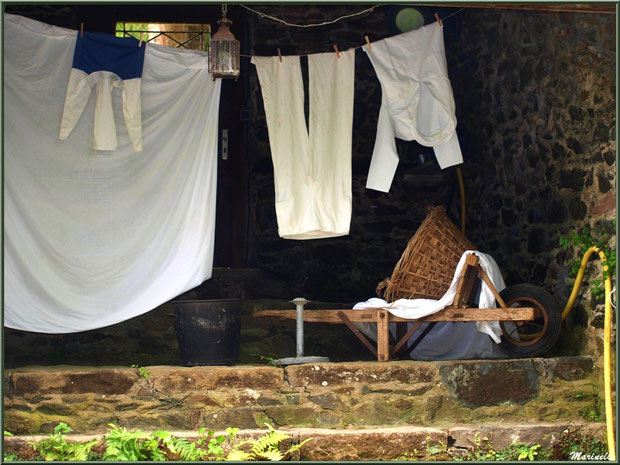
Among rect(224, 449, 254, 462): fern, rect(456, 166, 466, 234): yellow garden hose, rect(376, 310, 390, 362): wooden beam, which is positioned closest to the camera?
rect(224, 449, 254, 462): fern

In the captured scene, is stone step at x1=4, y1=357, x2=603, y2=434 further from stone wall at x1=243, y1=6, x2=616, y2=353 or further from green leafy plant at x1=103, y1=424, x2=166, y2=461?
stone wall at x1=243, y1=6, x2=616, y2=353

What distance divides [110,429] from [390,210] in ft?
12.4

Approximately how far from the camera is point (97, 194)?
5.66m

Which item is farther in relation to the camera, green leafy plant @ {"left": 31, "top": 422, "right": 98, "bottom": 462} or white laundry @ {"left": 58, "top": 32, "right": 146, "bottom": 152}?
white laundry @ {"left": 58, "top": 32, "right": 146, "bottom": 152}

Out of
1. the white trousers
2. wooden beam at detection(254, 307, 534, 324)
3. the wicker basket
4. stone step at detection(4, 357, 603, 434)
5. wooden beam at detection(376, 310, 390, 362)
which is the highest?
the white trousers

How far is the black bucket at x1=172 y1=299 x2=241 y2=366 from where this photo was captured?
5516mm

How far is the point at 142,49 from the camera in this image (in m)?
5.77

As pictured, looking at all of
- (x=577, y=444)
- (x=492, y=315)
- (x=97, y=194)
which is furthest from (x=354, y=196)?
(x=577, y=444)

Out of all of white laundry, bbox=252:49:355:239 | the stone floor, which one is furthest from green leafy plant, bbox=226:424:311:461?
white laundry, bbox=252:49:355:239

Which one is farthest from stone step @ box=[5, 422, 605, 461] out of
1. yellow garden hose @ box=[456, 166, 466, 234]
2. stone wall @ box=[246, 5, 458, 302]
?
stone wall @ box=[246, 5, 458, 302]

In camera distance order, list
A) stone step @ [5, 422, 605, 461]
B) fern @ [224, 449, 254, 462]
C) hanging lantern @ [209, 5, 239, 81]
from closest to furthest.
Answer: fern @ [224, 449, 254, 462] → stone step @ [5, 422, 605, 461] → hanging lantern @ [209, 5, 239, 81]

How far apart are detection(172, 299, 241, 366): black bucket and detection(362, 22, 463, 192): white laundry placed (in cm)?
137

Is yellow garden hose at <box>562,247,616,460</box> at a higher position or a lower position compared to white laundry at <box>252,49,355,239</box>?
lower

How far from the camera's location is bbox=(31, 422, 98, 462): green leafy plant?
16.0ft
